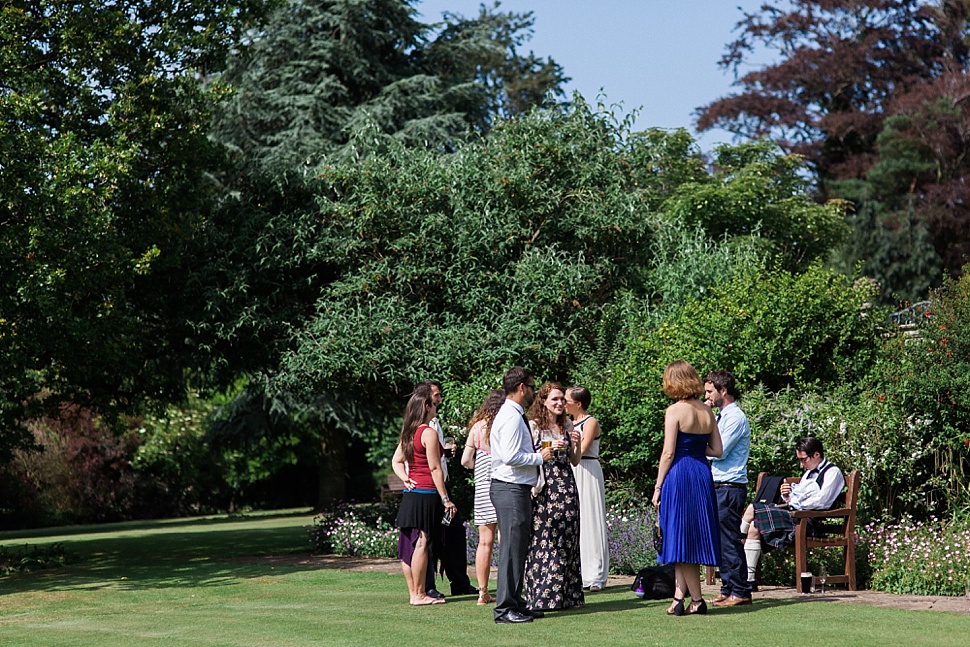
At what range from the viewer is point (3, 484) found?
2958cm

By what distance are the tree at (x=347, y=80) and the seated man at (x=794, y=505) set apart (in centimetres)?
1506

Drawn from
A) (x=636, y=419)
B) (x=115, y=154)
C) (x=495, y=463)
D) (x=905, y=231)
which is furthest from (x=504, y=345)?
(x=905, y=231)

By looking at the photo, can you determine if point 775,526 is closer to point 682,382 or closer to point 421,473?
point 682,382

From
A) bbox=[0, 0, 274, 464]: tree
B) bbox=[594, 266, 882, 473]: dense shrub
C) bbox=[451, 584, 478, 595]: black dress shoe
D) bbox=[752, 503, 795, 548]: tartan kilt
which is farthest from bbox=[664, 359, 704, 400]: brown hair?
bbox=[0, 0, 274, 464]: tree

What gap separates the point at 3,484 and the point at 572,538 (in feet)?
80.6

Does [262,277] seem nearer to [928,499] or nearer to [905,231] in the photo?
[928,499]

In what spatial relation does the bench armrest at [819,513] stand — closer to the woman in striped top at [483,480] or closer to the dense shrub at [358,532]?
the woman in striped top at [483,480]

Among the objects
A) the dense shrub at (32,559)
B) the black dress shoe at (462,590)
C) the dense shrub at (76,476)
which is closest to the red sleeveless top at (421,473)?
the black dress shoe at (462,590)

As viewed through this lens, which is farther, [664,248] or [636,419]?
[664,248]

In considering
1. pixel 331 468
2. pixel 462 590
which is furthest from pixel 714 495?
pixel 331 468

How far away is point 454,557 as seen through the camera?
33.9 ft

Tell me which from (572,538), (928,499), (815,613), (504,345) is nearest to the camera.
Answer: (815,613)

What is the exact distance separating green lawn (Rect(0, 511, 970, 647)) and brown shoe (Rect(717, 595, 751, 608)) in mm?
97

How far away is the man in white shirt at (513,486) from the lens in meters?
8.43
